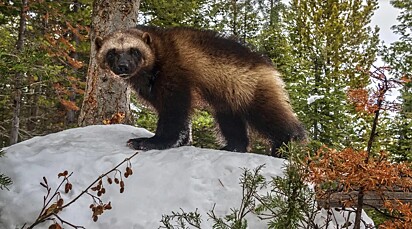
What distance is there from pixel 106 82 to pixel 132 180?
2.82 meters

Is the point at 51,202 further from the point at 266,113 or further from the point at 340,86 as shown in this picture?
the point at 340,86

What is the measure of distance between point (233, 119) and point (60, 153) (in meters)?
1.82

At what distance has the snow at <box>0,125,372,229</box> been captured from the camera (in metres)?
2.67

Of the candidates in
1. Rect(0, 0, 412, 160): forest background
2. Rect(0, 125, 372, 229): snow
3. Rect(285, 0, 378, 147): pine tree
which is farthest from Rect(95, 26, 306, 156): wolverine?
Rect(285, 0, 378, 147): pine tree

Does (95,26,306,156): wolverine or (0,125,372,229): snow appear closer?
(0,125,372,229): snow

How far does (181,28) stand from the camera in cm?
435

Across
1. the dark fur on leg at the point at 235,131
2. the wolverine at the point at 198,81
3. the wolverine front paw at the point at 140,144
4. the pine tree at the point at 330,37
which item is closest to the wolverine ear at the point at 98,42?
the wolverine at the point at 198,81

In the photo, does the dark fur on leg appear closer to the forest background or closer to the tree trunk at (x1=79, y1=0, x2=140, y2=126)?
the tree trunk at (x1=79, y1=0, x2=140, y2=126)

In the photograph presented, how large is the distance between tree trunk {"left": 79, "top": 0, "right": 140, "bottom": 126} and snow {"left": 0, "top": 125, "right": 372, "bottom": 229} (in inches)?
81.7

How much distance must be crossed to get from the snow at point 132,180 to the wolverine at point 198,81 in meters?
0.56

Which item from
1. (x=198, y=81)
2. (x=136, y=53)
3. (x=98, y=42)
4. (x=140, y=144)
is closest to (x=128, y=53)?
(x=136, y=53)

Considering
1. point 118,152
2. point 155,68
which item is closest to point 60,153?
point 118,152

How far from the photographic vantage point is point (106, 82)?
5539mm

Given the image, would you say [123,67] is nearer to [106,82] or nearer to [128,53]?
[128,53]
